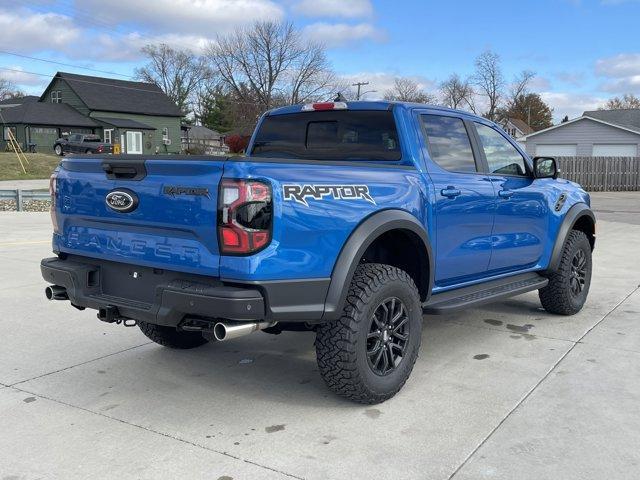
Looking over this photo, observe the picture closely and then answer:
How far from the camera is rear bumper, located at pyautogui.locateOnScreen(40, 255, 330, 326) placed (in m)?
3.25

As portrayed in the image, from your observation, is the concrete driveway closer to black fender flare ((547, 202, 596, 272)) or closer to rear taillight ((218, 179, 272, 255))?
black fender flare ((547, 202, 596, 272))

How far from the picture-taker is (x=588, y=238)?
658 centimetres

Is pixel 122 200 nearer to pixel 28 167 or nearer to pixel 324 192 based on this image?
pixel 324 192

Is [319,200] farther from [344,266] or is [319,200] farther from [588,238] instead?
[588,238]

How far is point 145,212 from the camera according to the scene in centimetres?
353

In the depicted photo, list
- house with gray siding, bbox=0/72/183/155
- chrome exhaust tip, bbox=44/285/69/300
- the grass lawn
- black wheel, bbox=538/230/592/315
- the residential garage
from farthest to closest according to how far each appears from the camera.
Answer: house with gray siding, bbox=0/72/183/155 < the residential garage < the grass lawn < black wheel, bbox=538/230/592/315 < chrome exhaust tip, bbox=44/285/69/300

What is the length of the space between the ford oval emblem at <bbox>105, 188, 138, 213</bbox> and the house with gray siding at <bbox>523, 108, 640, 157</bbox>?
3643 cm

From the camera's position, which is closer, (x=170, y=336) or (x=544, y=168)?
(x=170, y=336)

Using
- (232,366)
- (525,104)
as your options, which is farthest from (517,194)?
(525,104)

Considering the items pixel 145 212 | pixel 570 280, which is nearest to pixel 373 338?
pixel 145 212

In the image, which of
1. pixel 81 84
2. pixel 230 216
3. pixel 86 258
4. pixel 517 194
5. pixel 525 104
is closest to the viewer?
pixel 230 216

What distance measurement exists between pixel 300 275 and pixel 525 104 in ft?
287

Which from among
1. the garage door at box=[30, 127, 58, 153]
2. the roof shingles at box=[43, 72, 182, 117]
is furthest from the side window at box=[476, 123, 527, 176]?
the roof shingles at box=[43, 72, 182, 117]

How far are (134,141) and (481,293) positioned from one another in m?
50.2
